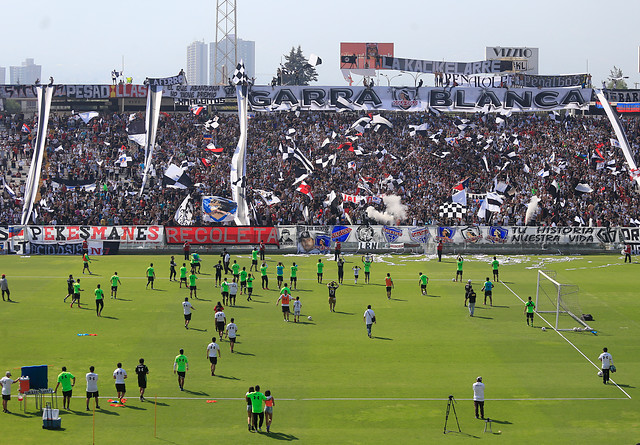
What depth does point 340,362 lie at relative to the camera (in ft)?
102

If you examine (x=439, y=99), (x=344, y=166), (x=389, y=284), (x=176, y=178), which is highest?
(x=439, y=99)

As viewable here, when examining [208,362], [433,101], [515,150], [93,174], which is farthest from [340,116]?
[208,362]

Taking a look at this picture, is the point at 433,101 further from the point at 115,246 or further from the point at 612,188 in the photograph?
the point at 115,246

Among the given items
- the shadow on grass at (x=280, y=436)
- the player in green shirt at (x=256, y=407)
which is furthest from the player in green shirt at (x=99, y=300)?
the shadow on grass at (x=280, y=436)

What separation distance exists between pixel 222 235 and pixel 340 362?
3103cm

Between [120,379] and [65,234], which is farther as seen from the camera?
[65,234]

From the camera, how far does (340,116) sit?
80.2 metres

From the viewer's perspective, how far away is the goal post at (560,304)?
37.8 m

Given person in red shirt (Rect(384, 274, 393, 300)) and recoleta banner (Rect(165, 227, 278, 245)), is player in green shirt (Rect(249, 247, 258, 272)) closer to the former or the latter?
recoleta banner (Rect(165, 227, 278, 245))

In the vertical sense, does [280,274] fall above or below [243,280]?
above

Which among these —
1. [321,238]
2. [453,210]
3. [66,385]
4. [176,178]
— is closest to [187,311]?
[66,385]

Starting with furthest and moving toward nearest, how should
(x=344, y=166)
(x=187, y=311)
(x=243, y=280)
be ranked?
1. (x=344, y=166)
2. (x=243, y=280)
3. (x=187, y=311)

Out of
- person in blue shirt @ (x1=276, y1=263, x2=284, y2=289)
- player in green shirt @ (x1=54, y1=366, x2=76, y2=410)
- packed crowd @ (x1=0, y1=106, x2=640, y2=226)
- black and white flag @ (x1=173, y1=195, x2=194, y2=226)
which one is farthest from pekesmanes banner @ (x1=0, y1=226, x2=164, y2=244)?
player in green shirt @ (x1=54, y1=366, x2=76, y2=410)

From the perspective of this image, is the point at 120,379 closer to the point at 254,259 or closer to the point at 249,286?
the point at 249,286
